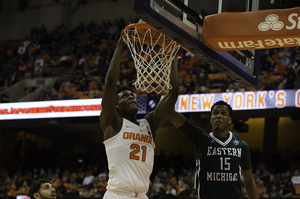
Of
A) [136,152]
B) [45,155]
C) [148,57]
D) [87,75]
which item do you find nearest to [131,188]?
[136,152]

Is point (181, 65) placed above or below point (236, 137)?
above

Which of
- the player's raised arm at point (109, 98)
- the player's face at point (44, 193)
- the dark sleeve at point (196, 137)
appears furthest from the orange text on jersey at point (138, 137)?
the player's face at point (44, 193)

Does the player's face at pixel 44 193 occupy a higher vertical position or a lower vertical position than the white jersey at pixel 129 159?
lower

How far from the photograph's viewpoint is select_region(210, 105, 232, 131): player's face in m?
4.15

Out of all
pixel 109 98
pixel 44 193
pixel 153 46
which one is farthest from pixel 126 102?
pixel 44 193

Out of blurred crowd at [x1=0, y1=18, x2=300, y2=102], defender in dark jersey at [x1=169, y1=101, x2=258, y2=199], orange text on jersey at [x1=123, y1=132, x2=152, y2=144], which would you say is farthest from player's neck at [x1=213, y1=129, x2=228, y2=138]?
blurred crowd at [x1=0, y1=18, x2=300, y2=102]

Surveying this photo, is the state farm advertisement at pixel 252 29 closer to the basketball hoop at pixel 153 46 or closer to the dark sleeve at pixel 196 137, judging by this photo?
the basketball hoop at pixel 153 46

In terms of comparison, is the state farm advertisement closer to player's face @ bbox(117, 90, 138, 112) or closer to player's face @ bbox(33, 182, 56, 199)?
player's face @ bbox(117, 90, 138, 112)

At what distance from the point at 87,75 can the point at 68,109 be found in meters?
1.99

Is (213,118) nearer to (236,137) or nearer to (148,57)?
(236,137)

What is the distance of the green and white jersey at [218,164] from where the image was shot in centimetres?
391

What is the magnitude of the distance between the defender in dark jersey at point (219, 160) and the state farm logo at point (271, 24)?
0.96m

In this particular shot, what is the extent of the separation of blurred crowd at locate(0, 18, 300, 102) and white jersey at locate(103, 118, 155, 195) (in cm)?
823

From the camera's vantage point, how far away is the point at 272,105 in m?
11.1
